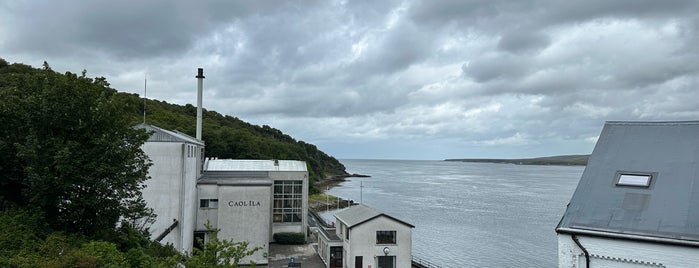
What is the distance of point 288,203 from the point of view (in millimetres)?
43219

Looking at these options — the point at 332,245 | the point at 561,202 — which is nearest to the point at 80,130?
the point at 332,245

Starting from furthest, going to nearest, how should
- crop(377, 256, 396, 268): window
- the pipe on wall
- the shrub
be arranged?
1. the shrub
2. crop(377, 256, 396, 268): window
3. the pipe on wall

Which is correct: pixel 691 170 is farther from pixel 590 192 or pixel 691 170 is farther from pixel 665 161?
pixel 590 192

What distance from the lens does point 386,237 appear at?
1204 inches

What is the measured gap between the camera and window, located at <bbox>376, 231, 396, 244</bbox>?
3053 cm

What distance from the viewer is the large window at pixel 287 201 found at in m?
42.8

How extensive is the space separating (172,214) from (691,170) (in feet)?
85.6

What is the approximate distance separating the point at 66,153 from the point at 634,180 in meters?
16.8

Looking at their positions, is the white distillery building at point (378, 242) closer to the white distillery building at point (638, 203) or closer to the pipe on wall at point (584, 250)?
the white distillery building at point (638, 203)

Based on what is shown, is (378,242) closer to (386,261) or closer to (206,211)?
(386,261)

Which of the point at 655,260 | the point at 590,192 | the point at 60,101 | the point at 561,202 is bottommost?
the point at 561,202

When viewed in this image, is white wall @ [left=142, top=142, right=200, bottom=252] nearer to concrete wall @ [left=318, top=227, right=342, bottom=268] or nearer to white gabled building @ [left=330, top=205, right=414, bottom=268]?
concrete wall @ [left=318, top=227, right=342, bottom=268]

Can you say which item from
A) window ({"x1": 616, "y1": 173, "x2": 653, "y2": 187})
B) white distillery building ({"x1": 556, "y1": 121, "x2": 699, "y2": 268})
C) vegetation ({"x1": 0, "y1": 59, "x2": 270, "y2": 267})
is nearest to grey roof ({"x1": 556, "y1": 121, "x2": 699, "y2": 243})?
white distillery building ({"x1": 556, "y1": 121, "x2": 699, "y2": 268})

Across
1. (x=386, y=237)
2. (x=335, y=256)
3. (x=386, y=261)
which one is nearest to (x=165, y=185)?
(x=335, y=256)
